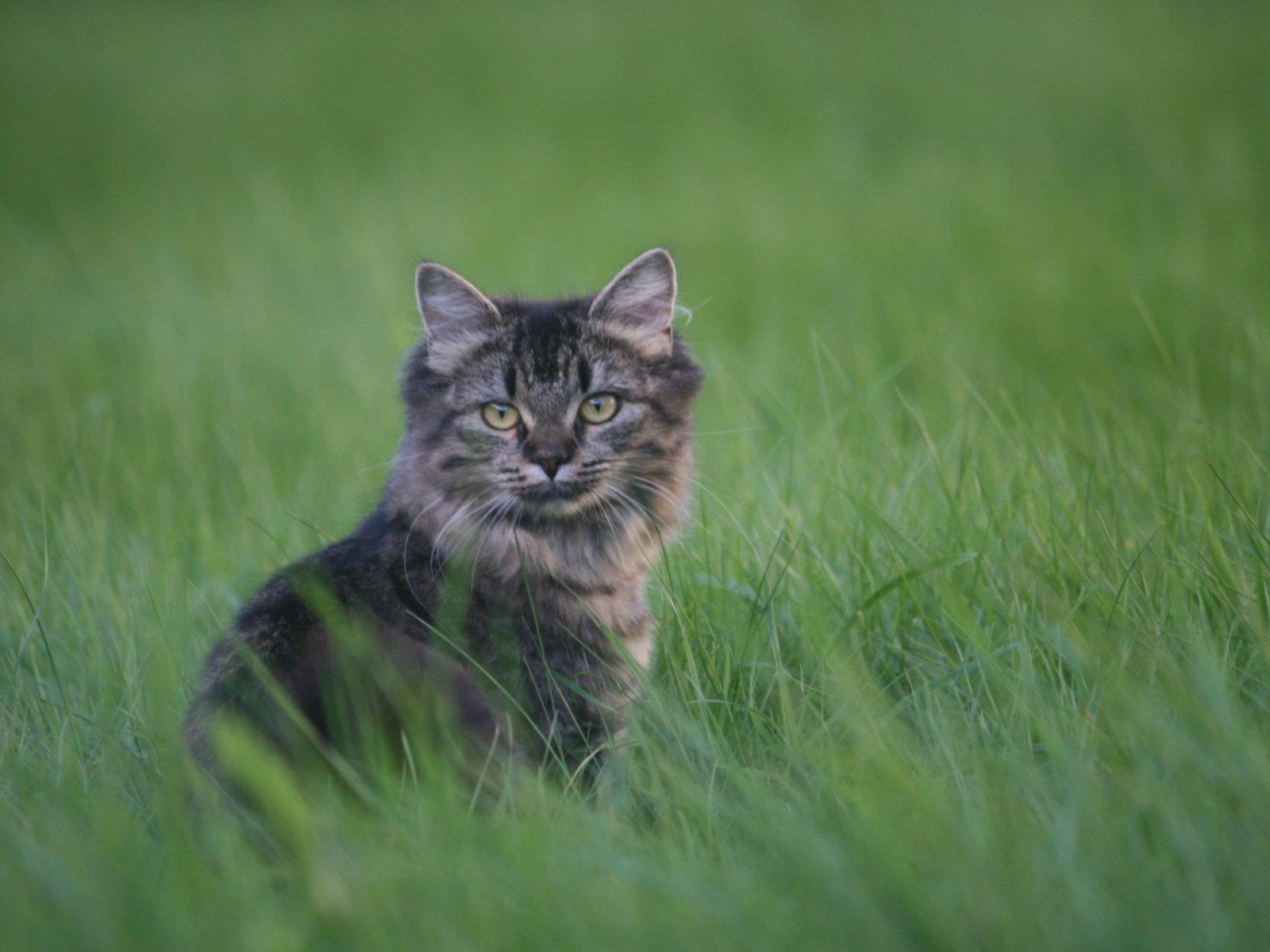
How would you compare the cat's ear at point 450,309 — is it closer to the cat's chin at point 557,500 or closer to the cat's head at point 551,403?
the cat's head at point 551,403

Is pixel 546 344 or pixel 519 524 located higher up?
pixel 546 344

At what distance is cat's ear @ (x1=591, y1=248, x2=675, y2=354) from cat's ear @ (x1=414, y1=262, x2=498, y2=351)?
32 cm

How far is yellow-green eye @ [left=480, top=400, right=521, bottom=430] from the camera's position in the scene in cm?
321

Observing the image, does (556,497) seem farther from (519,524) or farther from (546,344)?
(546,344)

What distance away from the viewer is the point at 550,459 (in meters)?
3.08

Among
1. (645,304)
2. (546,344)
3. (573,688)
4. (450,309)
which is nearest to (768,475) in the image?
(645,304)

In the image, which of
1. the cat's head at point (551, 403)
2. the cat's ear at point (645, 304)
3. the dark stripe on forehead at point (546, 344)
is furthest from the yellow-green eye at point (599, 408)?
the cat's ear at point (645, 304)

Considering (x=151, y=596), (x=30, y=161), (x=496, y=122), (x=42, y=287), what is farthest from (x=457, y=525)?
(x=30, y=161)

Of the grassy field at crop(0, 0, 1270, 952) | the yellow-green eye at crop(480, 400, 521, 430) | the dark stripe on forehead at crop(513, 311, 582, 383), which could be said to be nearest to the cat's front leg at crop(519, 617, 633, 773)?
the grassy field at crop(0, 0, 1270, 952)

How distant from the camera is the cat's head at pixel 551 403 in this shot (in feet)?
10.3

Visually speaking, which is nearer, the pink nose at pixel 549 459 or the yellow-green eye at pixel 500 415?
the pink nose at pixel 549 459

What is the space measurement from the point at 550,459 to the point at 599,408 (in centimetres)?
27

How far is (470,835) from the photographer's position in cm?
225

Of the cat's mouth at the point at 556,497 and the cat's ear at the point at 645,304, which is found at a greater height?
the cat's ear at the point at 645,304
